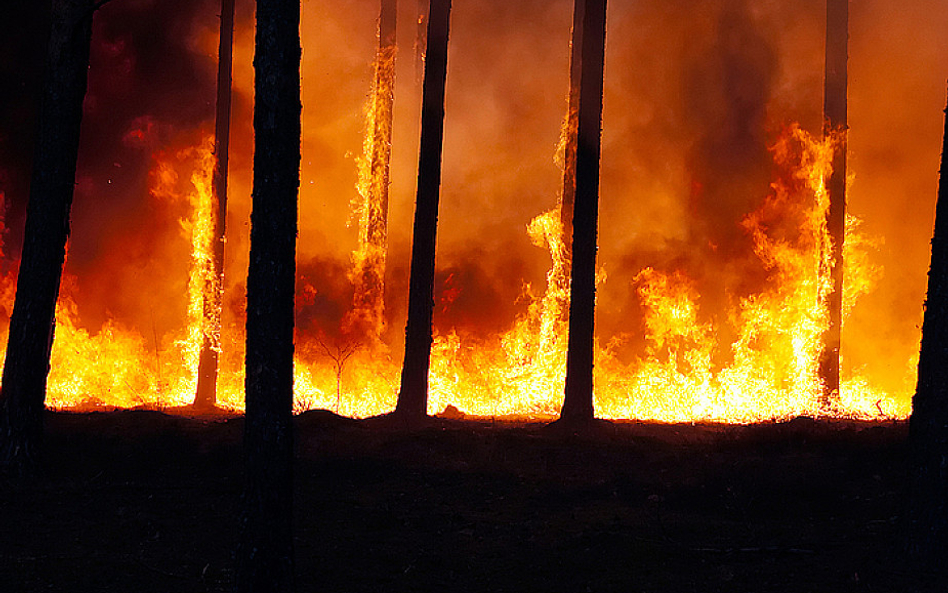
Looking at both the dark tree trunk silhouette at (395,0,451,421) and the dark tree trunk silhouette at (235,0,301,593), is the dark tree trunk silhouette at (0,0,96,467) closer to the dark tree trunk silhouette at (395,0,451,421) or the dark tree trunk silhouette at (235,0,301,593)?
the dark tree trunk silhouette at (235,0,301,593)

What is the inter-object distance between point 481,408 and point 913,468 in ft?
54.2

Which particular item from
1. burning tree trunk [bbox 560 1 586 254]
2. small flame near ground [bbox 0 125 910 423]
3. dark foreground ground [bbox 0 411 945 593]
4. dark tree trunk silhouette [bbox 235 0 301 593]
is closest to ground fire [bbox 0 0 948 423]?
small flame near ground [bbox 0 125 910 423]

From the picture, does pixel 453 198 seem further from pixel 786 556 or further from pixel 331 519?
pixel 786 556

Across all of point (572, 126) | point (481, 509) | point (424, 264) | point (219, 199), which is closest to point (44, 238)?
point (424, 264)

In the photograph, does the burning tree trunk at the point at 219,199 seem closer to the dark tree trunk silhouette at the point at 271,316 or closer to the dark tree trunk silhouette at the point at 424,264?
the dark tree trunk silhouette at the point at 424,264

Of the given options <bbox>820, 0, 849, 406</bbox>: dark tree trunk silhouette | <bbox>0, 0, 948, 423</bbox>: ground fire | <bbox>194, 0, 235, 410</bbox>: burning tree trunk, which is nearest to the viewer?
<bbox>820, 0, 849, 406</bbox>: dark tree trunk silhouette

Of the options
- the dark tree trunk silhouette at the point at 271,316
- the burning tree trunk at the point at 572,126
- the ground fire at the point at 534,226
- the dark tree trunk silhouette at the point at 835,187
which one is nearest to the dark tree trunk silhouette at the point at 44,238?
the dark tree trunk silhouette at the point at 271,316

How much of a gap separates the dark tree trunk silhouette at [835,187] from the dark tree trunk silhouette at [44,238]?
15797 millimetres

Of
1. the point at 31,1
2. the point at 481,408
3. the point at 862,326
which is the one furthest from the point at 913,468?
the point at 31,1

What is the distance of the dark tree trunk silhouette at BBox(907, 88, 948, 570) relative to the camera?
298 inches

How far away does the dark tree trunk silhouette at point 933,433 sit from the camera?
7.57 meters

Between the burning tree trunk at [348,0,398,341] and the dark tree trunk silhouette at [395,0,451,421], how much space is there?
8.01 meters

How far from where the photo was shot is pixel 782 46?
27.0 metres

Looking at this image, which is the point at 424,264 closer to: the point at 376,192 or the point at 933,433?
the point at 933,433
